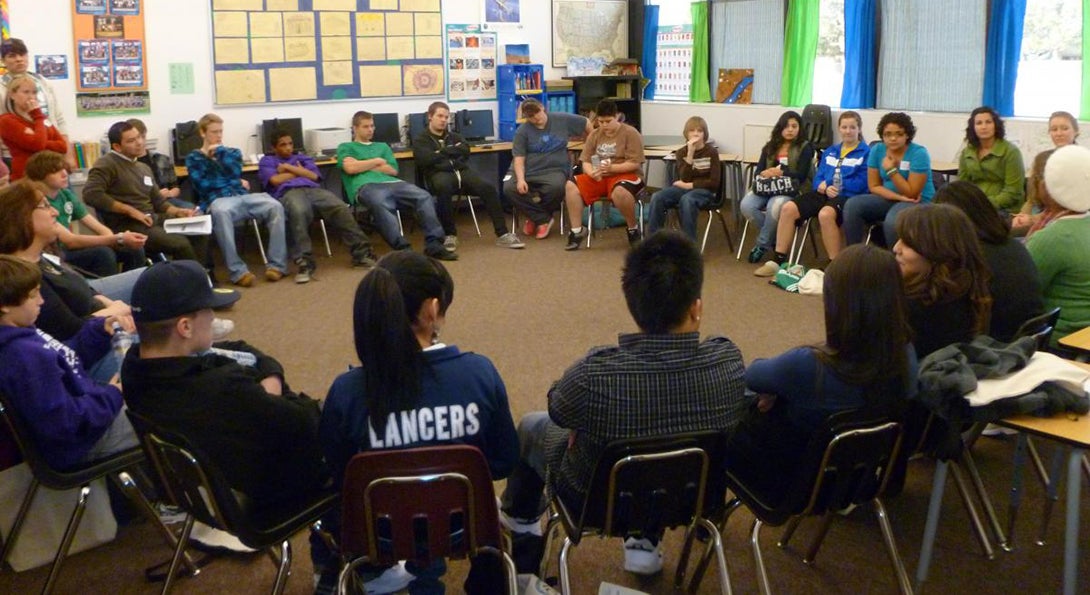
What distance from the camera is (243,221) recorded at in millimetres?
6793

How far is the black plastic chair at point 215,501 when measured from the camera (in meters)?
2.15

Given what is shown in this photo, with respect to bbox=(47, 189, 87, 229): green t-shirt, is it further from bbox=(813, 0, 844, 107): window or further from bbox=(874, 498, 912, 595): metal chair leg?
bbox=(813, 0, 844, 107): window

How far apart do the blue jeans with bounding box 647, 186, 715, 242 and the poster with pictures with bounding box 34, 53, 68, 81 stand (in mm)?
4336

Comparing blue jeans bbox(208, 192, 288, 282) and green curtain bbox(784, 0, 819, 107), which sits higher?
green curtain bbox(784, 0, 819, 107)

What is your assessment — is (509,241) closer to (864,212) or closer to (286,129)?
(286,129)

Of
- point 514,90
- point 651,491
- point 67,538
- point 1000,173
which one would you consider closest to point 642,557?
point 651,491

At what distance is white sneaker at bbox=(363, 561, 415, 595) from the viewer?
2639mm

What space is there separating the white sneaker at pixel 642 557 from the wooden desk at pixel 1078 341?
4.53 ft

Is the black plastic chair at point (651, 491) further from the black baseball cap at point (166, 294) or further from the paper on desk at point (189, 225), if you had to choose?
the paper on desk at point (189, 225)

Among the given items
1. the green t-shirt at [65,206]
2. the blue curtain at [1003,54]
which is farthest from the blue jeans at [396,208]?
the blue curtain at [1003,54]

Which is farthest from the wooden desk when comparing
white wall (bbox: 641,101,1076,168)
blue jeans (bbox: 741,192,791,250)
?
white wall (bbox: 641,101,1076,168)

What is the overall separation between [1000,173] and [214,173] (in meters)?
5.21

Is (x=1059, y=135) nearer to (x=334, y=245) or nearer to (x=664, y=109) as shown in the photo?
(x=664, y=109)

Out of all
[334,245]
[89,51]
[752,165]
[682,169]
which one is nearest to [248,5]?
[89,51]
